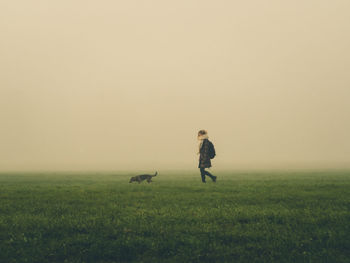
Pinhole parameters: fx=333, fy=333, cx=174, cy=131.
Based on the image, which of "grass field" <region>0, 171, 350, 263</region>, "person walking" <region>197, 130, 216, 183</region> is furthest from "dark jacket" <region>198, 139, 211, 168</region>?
"grass field" <region>0, 171, 350, 263</region>

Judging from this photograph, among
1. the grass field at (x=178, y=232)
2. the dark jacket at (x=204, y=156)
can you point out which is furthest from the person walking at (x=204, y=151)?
the grass field at (x=178, y=232)

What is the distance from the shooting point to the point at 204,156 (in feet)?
70.9

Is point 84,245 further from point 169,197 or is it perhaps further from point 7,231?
point 169,197

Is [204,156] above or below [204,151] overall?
below

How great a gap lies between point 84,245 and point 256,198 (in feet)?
25.2

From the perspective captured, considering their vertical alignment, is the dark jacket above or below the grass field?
above

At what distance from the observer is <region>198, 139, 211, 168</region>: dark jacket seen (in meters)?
21.5

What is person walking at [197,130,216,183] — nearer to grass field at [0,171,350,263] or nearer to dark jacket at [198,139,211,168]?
dark jacket at [198,139,211,168]

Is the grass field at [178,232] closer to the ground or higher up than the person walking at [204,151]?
closer to the ground

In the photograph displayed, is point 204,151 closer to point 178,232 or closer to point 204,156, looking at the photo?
point 204,156

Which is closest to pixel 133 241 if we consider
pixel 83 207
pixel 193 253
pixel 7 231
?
pixel 193 253

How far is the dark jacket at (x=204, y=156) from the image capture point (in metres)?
21.5

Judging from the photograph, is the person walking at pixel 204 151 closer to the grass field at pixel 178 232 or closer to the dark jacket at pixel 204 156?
the dark jacket at pixel 204 156

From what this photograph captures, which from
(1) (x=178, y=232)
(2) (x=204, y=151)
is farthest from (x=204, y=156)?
(1) (x=178, y=232)
